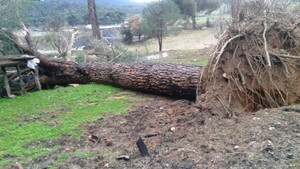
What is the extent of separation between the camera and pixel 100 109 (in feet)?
19.1

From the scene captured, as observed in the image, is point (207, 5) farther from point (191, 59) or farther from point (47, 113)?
point (47, 113)

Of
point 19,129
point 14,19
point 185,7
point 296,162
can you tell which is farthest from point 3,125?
point 185,7

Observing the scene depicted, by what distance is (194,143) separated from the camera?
3.36 meters

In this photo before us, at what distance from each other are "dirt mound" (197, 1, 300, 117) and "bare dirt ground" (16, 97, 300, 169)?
569 mm

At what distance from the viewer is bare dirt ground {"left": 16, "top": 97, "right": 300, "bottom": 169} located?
9.20 feet

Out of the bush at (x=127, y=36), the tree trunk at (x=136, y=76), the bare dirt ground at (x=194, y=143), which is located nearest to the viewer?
the bare dirt ground at (x=194, y=143)

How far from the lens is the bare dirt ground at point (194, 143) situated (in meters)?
2.80

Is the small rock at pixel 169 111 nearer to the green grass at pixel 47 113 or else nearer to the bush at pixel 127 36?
the green grass at pixel 47 113

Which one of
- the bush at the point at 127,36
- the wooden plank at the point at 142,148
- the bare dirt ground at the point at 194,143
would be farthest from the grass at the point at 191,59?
the bush at the point at 127,36

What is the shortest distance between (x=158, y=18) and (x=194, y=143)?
15.7 meters

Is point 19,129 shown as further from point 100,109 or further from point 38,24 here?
point 38,24

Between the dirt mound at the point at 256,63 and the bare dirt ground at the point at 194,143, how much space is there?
57cm

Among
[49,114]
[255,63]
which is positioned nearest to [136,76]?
[49,114]

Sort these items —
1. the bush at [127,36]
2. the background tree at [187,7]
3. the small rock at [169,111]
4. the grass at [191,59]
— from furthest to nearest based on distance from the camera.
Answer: the background tree at [187,7] → the bush at [127,36] → the grass at [191,59] → the small rock at [169,111]
